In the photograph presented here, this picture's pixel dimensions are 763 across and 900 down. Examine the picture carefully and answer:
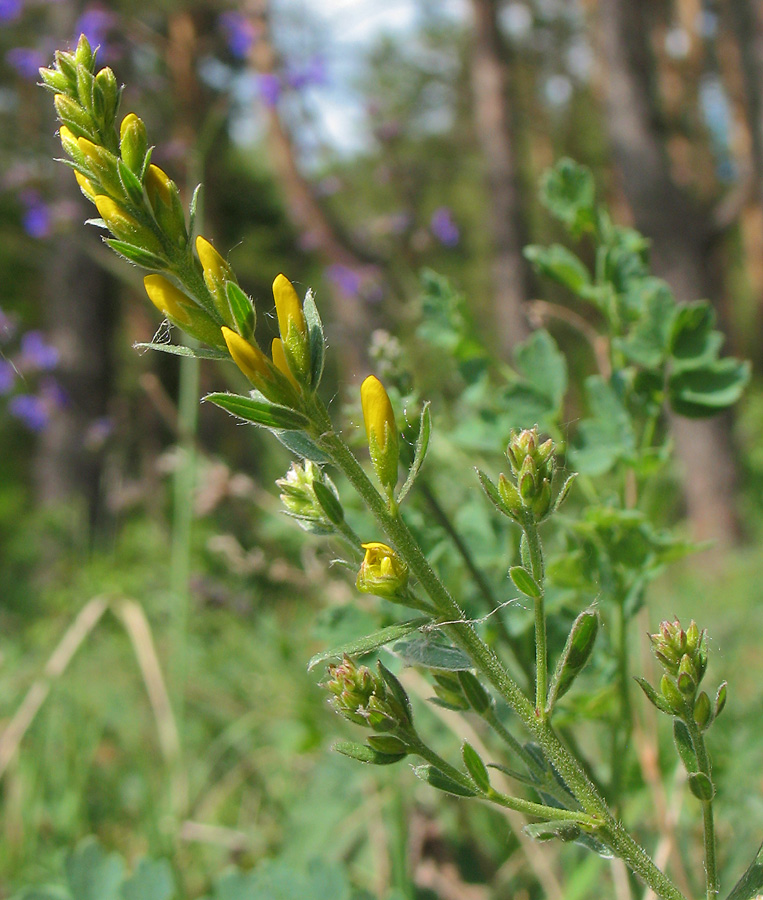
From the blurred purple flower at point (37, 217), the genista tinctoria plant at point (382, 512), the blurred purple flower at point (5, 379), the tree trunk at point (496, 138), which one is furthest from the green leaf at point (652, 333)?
the tree trunk at point (496, 138)

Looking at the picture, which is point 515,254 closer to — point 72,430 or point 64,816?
point 72,430

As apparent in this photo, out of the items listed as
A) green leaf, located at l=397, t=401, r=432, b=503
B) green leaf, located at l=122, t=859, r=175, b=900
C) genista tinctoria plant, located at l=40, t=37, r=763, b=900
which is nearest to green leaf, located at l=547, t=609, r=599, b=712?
genista tinctoria plant, located at l=40, t=37, r=763, b=900

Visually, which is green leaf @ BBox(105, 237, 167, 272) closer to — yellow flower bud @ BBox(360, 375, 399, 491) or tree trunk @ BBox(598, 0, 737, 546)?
yellow flower bud @ BBox(360, 375, 399, 491)

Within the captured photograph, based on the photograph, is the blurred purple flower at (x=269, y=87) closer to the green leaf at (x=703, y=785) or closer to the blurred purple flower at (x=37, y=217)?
the blurred purple flower at (x=37, y=217)

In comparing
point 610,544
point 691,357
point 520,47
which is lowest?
point 610,544

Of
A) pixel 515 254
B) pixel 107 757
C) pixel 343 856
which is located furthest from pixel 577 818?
pixel 515 254

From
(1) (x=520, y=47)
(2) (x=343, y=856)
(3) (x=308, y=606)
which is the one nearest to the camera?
(2) (x=343, y=856)

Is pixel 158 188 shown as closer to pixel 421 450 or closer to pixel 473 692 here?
pixel 421 450
